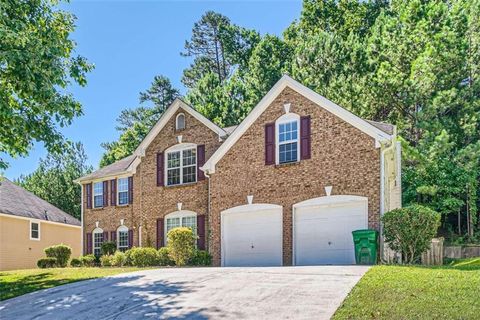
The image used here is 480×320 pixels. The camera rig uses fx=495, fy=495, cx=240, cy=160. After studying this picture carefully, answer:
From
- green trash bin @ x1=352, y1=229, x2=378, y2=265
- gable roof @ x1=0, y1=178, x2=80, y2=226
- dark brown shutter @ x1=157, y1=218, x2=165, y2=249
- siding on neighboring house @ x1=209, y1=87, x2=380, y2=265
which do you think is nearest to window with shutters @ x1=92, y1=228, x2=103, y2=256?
dark brown shutter @ x1=157, y1=218, x2=165, y2=249

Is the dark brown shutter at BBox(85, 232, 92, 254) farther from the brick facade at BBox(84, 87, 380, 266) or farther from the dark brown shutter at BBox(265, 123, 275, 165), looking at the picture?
the dark brown shutter at BBox(265, 123, 275, 165)

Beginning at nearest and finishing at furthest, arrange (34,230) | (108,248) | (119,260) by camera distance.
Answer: (119,260), (108,248), (34,230)

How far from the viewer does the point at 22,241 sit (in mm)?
29656

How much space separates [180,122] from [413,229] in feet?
41.1

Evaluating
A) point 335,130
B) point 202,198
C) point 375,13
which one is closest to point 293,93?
point 335,130

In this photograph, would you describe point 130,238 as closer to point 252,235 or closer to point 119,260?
point 119,260

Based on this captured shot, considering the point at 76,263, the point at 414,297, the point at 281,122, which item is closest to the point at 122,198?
the point at 76,263

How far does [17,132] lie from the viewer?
14.4 metres

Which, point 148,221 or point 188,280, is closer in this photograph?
point 188,280

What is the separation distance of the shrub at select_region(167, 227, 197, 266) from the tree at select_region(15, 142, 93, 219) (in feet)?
92.6

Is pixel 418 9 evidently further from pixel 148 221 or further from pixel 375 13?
pixel 148 221

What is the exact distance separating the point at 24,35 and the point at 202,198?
441 inches

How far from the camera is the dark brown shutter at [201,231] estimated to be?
21.2 m

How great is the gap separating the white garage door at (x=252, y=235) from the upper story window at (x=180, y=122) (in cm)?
555
